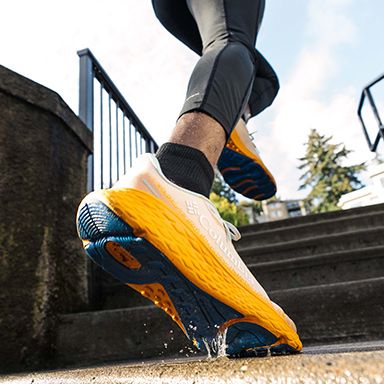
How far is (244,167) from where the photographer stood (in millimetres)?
1200

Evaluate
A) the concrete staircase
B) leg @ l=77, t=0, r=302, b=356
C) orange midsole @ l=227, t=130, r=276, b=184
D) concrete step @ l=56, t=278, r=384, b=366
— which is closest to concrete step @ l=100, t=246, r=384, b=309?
the concrete staircase

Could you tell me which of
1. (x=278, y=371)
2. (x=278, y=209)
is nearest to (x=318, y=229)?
(x=278, y=371)

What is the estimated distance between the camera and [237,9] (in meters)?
1.00

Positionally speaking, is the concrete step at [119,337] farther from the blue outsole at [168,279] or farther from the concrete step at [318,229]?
the concrete step at [318,229]

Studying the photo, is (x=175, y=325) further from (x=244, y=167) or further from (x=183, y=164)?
(x=183, y=164)

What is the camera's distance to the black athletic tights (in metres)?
0.86

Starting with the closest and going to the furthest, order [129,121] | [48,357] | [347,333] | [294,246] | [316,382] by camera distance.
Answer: [316,382]
[347,333]
[48,357]
[294,246]
[129,121]

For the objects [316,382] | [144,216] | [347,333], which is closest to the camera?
[316,382]

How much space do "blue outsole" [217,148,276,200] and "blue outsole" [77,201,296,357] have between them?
0.56 meters

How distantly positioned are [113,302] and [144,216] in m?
1.43

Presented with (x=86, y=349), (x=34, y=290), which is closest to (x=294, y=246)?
(x=86, y=349)

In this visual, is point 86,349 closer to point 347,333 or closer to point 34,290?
point 34,290

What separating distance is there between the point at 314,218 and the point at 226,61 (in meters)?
2.08

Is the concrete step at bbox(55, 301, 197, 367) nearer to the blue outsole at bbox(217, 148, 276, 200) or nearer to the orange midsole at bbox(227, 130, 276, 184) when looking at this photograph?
the blue outsole at bbox(217, 148, 276, 200)
